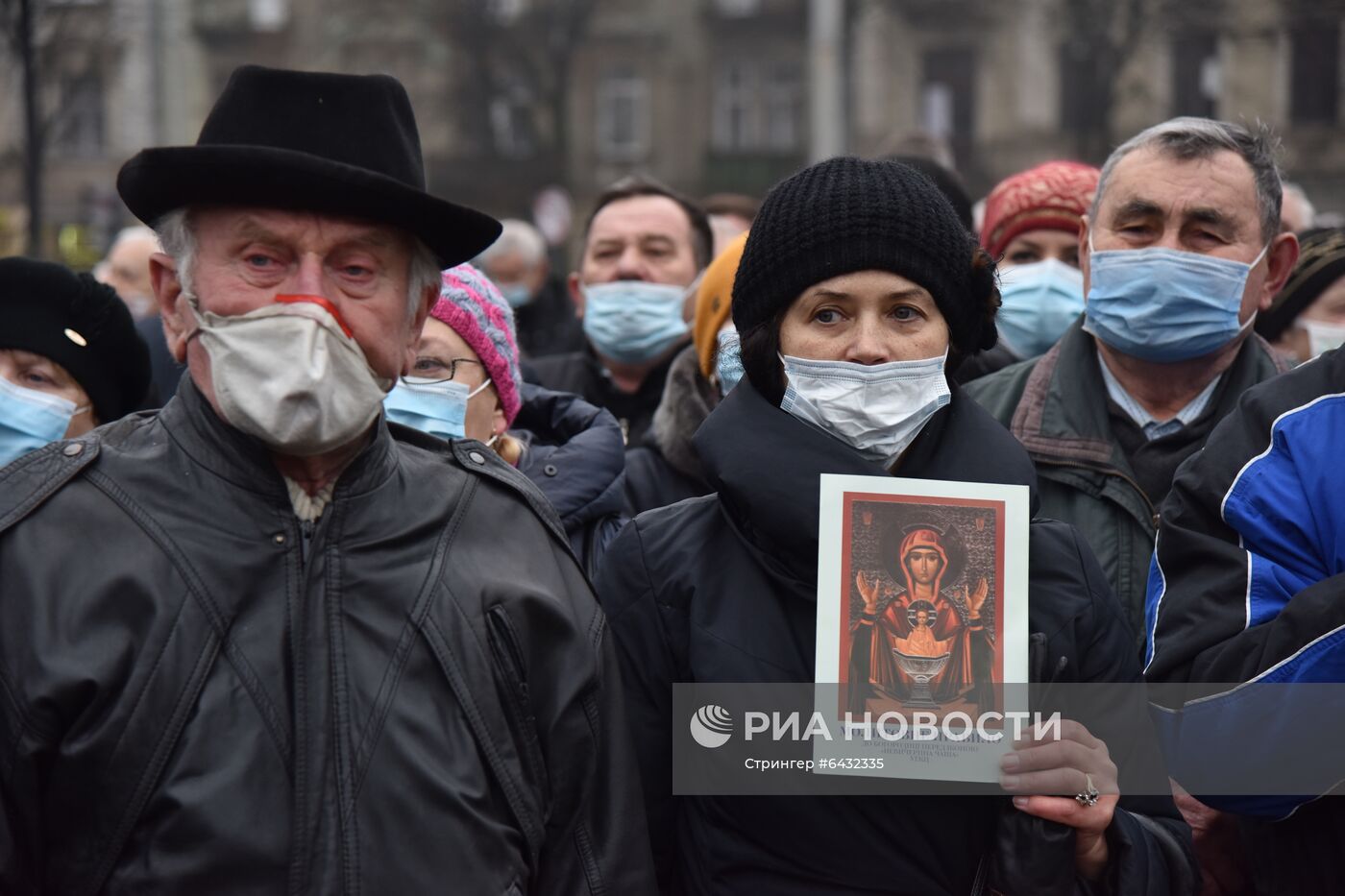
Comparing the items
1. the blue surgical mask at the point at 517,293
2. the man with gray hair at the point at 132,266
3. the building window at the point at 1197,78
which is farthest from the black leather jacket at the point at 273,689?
the building window at the point at 1197,78

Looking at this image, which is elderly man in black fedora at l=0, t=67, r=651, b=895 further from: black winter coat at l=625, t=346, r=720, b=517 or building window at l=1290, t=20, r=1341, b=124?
building window at l=1290, t=20, r=1341, b=124

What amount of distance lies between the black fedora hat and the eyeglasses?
1.22 m

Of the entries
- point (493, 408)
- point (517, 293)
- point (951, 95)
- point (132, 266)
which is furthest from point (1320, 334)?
point (951, 95)

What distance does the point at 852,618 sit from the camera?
9.15 ft

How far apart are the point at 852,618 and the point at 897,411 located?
458 millimetres

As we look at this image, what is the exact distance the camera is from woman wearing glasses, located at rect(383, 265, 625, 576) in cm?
396

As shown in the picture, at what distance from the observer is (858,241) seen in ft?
10.0

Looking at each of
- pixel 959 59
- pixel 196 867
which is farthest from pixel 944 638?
pixel 959 59

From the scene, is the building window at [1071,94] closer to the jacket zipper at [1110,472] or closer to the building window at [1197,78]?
the building window at [1197,78]

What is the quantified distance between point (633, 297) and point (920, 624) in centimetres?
364

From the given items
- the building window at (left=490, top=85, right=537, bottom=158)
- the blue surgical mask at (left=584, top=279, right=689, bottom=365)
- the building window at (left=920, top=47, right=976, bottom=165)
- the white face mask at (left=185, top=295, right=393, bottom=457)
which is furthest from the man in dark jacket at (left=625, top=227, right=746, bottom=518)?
the building window at (left=490, top=85, right=537, bottom=158)

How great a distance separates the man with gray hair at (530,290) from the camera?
1014 cm

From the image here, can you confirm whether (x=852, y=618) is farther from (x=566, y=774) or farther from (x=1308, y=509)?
(x=1308, y=509)
